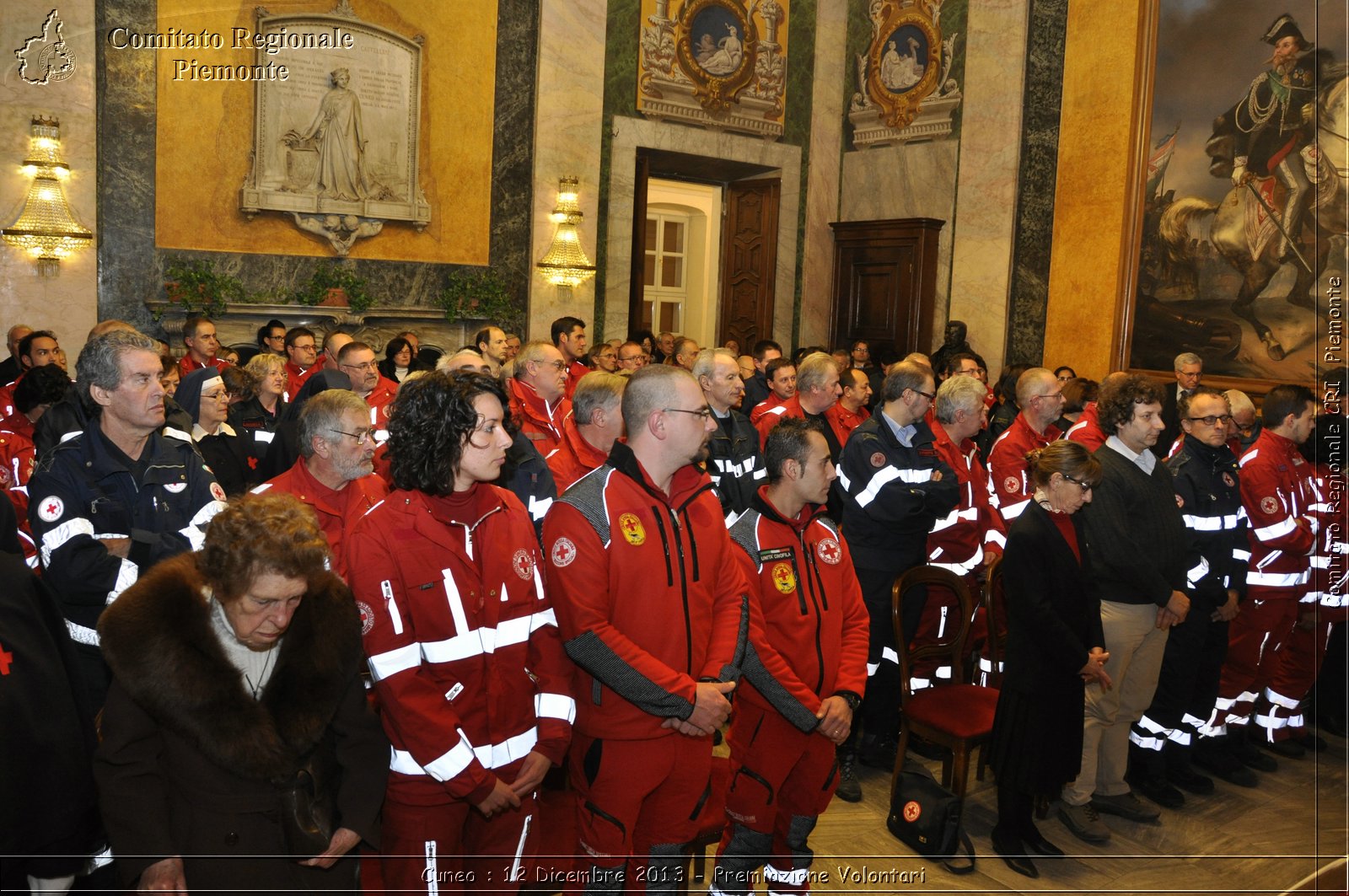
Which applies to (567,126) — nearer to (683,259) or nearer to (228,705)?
(683,259)

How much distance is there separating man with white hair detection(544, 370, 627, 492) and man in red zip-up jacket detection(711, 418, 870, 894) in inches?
50.5

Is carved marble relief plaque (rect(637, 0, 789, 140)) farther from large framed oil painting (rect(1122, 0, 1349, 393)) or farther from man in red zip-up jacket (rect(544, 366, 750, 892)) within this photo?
man in red zip-up jacket (rect(544, 366, 750, 892))

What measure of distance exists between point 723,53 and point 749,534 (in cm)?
1171

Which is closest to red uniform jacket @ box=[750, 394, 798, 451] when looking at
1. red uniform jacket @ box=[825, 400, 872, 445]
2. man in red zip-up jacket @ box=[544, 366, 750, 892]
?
red uniform jacket @ box=[825, 400, 872, 445]

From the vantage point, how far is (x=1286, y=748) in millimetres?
6004

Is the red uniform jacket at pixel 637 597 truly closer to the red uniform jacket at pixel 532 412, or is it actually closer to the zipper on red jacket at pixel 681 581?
the zipper on red jacket at pixel 681 581

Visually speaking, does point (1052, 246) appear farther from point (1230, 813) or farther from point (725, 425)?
point (1230, 813)

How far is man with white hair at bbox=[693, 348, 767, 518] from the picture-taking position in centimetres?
630

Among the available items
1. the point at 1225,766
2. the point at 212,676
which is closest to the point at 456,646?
the point at 212,676

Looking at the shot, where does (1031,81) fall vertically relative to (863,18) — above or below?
below

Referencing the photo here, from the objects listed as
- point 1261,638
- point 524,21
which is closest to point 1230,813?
point 1261,638

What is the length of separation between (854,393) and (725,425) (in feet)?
4.82

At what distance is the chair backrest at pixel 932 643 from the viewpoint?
467 centimetres

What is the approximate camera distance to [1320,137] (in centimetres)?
893
